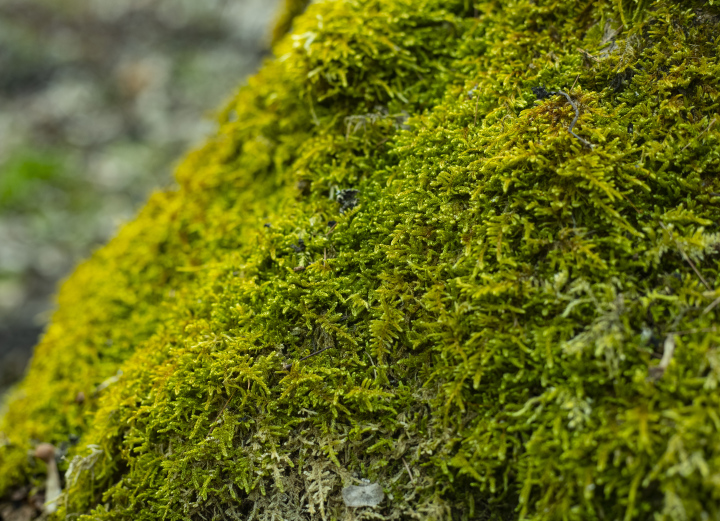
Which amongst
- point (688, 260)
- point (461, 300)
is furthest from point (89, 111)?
point (688, 260)

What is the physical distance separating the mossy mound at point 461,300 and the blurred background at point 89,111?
180 inches

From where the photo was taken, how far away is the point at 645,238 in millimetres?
1530

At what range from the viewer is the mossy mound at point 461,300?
1390 millimetres

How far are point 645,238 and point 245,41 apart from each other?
10.1 m

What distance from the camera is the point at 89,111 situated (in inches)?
330

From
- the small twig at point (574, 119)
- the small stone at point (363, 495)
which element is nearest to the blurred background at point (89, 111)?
the small twig at point (574, 119)

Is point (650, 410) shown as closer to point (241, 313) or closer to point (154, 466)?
point (241, 313)

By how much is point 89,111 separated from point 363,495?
9.32 meters

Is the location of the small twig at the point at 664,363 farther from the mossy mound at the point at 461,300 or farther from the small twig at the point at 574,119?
the small twig at the point at 574,119

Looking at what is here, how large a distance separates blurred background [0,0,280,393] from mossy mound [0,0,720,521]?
4.57 m

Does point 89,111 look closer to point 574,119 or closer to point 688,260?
point 574,119

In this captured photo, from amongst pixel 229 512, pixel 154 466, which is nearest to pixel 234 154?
pixel 154 466

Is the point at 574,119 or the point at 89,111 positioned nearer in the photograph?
the point at 574,119

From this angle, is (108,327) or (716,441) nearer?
(716,441)
